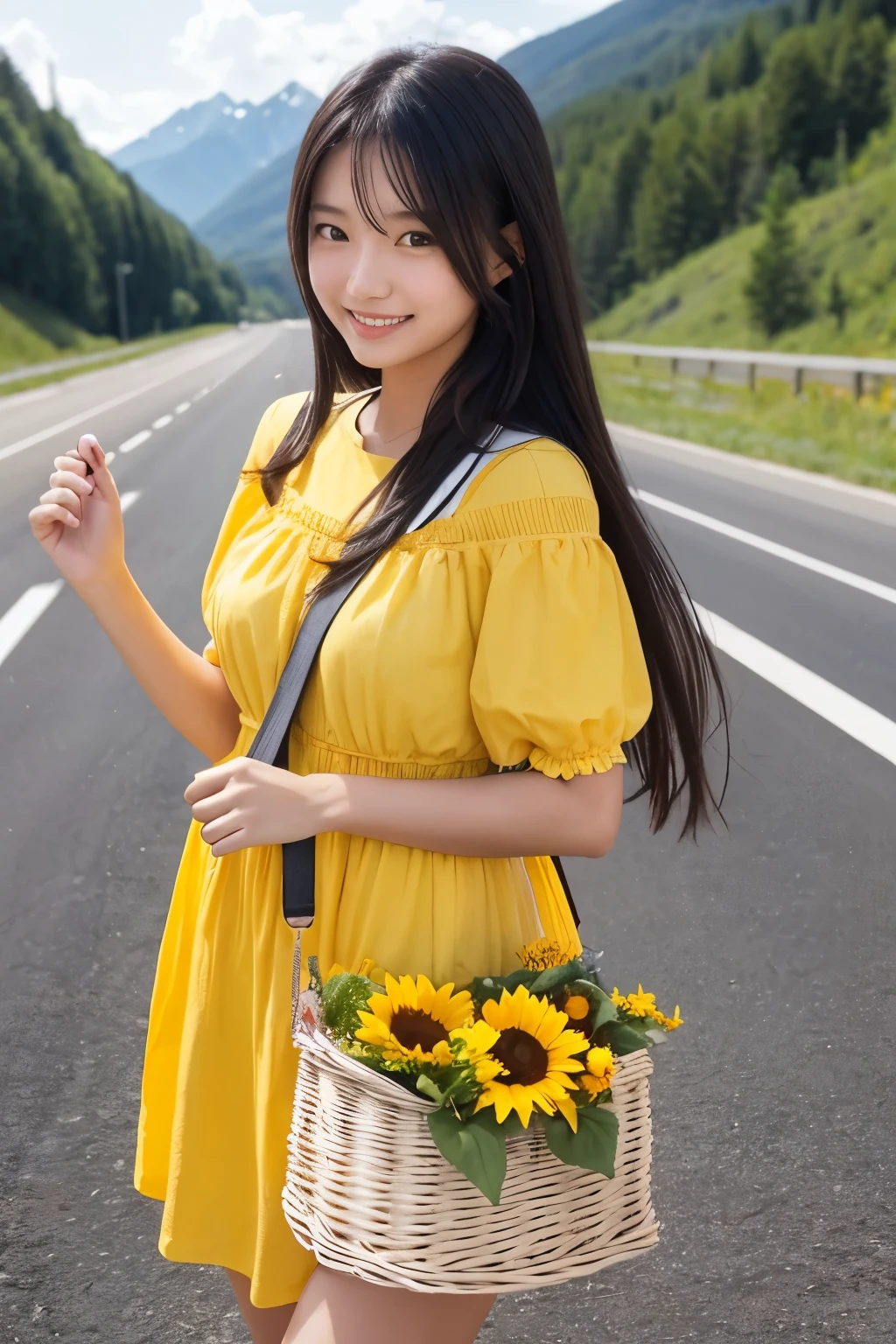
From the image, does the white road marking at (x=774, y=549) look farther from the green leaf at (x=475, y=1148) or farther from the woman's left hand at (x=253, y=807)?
the green leaf at (x=475, y=1148)

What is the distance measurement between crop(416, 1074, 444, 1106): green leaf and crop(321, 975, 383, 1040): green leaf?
5.4 inches

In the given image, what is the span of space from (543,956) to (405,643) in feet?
1.24

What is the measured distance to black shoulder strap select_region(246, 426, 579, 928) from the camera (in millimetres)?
1573

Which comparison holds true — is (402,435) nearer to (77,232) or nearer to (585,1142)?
(585,1142)

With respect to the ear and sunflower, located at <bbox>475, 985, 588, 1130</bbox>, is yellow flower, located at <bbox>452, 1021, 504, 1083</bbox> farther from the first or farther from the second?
the ear

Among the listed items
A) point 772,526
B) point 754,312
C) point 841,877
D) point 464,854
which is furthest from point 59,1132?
point 754,312

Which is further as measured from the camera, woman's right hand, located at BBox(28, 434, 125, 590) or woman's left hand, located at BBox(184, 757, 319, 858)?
woman's right hand, located at BBox(28, 434, 125, 590)

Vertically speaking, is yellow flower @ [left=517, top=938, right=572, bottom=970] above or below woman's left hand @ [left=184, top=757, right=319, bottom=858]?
below

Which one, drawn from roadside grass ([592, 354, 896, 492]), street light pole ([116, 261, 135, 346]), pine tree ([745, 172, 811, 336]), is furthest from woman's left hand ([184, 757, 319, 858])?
street light pole ([116, 261, 135, 346])

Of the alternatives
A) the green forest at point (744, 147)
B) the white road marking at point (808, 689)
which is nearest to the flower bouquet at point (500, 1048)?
the white road marking at point (808, 689)

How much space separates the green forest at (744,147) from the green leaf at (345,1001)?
64098mm

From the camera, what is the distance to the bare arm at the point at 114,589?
177 cm

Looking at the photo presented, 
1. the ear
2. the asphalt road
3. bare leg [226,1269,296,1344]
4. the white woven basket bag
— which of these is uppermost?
the ear

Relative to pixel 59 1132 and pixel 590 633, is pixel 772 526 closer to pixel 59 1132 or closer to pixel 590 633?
pixel 59 1132
